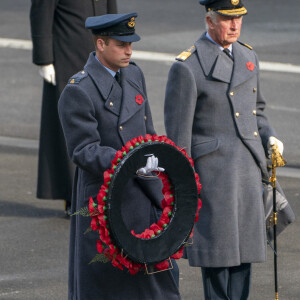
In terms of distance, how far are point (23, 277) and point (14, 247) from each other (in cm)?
71

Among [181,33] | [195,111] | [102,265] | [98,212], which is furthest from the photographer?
[181,33]

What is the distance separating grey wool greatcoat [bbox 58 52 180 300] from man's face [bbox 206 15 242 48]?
0.80 metres

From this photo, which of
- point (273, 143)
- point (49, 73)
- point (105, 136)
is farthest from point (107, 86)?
point (49, 73)

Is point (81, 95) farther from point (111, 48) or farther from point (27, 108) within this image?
point (27, 108)

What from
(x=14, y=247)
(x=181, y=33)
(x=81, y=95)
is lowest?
(x=181, y=33)

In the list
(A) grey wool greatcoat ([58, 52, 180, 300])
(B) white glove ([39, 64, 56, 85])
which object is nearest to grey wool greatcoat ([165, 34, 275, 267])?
(A) grey wool greatcoat ([58, 52, 180, 300])

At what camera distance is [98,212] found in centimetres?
471

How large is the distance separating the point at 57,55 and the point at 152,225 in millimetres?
3596

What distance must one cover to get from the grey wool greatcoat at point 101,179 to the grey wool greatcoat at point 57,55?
10.2 ft

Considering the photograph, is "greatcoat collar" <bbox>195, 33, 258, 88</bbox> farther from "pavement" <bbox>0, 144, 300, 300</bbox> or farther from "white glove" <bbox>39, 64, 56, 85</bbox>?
"white glove" <bbox>39, 64, 56, 85</bbox>

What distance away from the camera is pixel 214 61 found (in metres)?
5.68

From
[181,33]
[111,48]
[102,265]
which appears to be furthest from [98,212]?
[181,33]

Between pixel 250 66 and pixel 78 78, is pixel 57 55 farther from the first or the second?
pixel 78 78

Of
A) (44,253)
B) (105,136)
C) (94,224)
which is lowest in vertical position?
(44,253)
